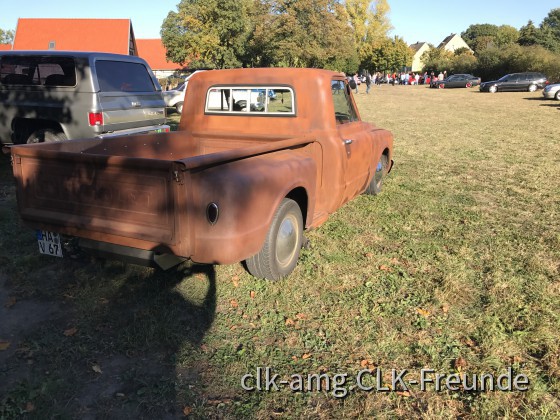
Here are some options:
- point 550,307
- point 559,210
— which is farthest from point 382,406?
point 559,210

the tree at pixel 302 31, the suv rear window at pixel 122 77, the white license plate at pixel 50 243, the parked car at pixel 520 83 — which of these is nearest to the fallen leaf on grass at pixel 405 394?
the white license plate at pixel 50 243

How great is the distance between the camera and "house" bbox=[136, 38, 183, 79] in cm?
7990

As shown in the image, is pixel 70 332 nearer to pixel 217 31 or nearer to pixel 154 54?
pixel 217 31

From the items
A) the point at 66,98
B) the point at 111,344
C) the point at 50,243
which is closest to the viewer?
the point at 111,344

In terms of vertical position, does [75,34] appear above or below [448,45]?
below

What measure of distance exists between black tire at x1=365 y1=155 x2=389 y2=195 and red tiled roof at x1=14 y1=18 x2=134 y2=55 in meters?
52.2

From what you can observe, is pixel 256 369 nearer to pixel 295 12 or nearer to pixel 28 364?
pixel 28 364

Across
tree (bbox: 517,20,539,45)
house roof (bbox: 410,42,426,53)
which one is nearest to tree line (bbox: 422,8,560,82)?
tree (bbox: 517,20,539,45)

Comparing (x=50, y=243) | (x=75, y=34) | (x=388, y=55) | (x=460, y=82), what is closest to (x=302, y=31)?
(x=460, y=82)

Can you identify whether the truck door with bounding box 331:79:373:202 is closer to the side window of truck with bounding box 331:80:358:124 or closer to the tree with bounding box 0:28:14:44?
the side window of truck with bounding box 331:80:358:124

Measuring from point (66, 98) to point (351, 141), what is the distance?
4.65 meters

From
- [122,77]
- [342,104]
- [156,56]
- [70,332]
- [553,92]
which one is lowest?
[70,332]

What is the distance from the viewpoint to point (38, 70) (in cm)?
703

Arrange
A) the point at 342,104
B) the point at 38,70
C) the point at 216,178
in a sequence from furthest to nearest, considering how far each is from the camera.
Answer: the point at 38,70 < the point at 342,104 < the point at 216,178
